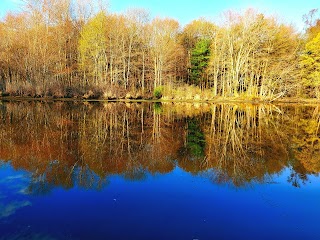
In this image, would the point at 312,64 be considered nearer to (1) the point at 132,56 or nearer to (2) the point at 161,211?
(1) the point at 132,56

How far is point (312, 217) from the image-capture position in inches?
179

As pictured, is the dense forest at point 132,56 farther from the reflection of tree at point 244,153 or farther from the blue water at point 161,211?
the blue water at point 161,211

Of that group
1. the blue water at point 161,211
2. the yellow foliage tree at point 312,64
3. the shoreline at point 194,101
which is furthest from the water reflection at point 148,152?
the yellow foliage tree at point 312,64

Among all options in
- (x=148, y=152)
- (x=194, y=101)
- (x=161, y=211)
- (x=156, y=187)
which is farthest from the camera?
(x=194, y=101)

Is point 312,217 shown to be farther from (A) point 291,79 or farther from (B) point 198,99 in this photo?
(A) point 291,79

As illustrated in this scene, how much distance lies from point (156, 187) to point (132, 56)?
35.1 m

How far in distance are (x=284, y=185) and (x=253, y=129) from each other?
7.55 meters

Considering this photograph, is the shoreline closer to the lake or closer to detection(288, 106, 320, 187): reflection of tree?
detection(288, 106, 320, 187): reflection of tree

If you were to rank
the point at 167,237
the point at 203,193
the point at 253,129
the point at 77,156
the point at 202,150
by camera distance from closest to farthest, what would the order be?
the point at 167,237 < the point at 203,193 < the point at 77,156 < the point at 202,150 < the point at 253,129

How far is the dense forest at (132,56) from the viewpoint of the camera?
3412 cm

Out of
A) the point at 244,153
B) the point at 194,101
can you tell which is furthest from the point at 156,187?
the point at 194,101

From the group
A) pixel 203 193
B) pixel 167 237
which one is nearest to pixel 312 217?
pixel 203 193

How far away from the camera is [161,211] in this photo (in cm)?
454

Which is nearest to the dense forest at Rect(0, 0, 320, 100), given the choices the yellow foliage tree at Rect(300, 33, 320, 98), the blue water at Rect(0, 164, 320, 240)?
the yellow foliage tree at Rect(300, 33, 320, 98)
